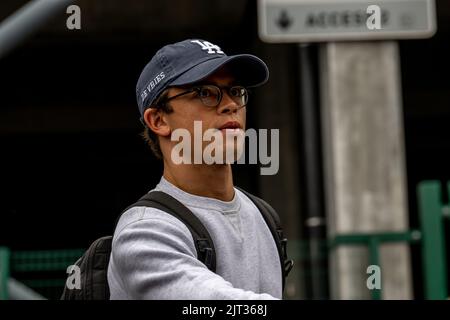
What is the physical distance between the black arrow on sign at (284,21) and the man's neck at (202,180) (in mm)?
1713

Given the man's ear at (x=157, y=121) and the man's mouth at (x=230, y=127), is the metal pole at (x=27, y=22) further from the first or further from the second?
the man's mouth at (x=230, y=127)

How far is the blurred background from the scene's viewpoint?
25.9 feet

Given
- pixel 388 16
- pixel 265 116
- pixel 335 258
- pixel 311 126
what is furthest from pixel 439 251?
pixel 388 16

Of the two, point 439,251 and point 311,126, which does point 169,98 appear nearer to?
point 439,251

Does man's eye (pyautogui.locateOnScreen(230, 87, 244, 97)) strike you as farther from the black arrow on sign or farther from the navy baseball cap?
the black arrow on sign

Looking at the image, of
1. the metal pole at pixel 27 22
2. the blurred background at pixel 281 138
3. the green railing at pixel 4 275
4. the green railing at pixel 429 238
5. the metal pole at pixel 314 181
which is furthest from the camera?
the metal pole at pixel 314 181

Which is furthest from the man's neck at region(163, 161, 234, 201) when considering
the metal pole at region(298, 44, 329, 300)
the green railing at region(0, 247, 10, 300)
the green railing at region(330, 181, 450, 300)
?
the metal pole at region(298, 44, 329, 300)

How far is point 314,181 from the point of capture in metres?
9.41

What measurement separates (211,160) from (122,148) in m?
9.44

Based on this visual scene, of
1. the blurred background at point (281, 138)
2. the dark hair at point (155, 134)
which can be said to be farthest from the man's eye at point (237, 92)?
the blurred background at point (281, 138)

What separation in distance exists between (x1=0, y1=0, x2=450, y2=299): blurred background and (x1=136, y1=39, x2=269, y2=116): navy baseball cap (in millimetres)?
4611

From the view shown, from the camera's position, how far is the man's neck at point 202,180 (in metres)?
1.80

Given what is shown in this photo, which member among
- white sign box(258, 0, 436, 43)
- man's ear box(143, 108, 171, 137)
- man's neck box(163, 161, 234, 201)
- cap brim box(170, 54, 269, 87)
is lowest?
man's neck box(163, 161, 234, 201)

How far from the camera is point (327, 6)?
11.5 feet
